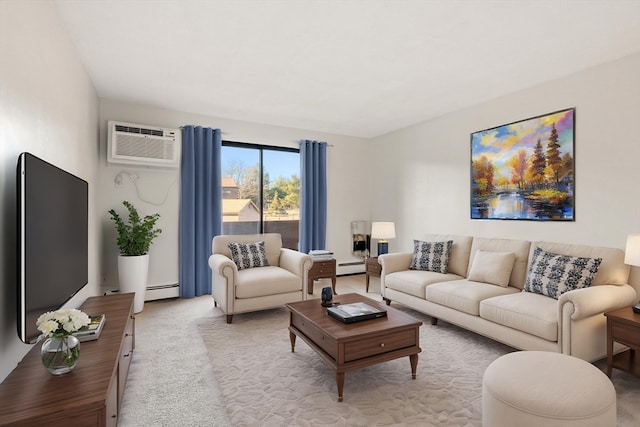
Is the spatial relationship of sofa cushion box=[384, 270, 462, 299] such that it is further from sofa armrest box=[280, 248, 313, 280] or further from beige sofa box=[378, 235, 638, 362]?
sofa armrest box=[280, 248, 313, 280]

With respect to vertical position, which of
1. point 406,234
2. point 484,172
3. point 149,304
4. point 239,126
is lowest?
point 149,304

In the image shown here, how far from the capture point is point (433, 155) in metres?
4.82

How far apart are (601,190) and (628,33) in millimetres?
1306

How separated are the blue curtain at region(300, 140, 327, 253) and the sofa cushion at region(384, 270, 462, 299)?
1898 mm

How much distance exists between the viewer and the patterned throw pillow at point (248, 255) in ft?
13.1

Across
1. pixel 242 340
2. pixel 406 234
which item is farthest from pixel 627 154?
pixel 242 340

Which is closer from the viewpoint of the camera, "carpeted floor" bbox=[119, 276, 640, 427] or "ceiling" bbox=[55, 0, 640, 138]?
"carpeted floor" bbox=[119, 276, 640, 427]

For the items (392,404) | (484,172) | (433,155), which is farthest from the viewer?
(433,155)

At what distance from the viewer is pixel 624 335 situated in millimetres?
2242

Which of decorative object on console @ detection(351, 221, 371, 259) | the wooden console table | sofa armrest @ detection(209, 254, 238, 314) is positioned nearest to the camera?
the wooden console table

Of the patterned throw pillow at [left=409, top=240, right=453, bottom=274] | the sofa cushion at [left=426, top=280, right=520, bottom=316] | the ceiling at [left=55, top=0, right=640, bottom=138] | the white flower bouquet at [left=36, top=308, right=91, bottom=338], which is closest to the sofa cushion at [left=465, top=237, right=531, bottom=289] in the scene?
the sofa cushion at [left=426, top=280, right=520, bottom=316]

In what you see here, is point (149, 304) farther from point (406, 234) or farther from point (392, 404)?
point (406, 234)

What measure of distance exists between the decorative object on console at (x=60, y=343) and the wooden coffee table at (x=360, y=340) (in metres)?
1.40

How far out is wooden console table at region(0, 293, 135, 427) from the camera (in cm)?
121
